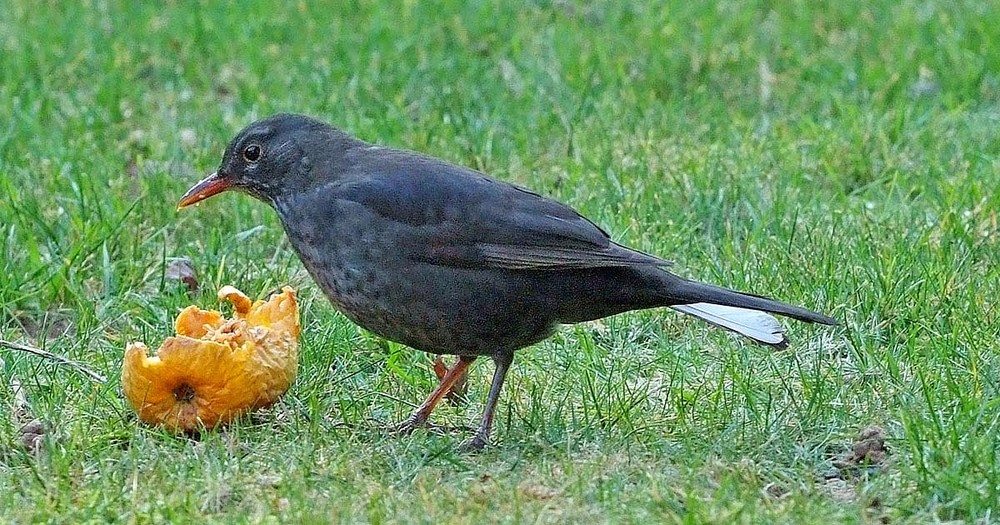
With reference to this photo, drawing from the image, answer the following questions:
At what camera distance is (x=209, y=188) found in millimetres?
5031

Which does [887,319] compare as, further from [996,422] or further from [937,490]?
[937,490]

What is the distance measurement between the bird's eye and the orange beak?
4.8 inches

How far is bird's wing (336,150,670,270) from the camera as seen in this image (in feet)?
14.6

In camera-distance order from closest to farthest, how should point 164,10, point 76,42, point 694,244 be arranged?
1. point 694,244
2. point 76,42
3. point 164,10

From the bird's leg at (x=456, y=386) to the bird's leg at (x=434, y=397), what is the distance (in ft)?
0.14

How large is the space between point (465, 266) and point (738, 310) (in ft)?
2.99

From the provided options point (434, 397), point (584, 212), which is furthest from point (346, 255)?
point (584, 212)

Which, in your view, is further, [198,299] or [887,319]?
[198,299]

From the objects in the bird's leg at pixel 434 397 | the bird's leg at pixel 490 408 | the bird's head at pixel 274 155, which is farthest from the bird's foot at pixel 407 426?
the bird's head at pixel 274 155

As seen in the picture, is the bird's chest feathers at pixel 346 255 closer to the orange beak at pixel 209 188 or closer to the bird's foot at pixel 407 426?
the bird's foot at pixel 407 426

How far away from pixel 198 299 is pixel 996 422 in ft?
9.32

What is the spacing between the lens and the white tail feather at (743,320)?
4695 mm

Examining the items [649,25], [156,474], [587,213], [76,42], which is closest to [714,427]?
[156,474]

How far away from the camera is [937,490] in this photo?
3.83 meters
